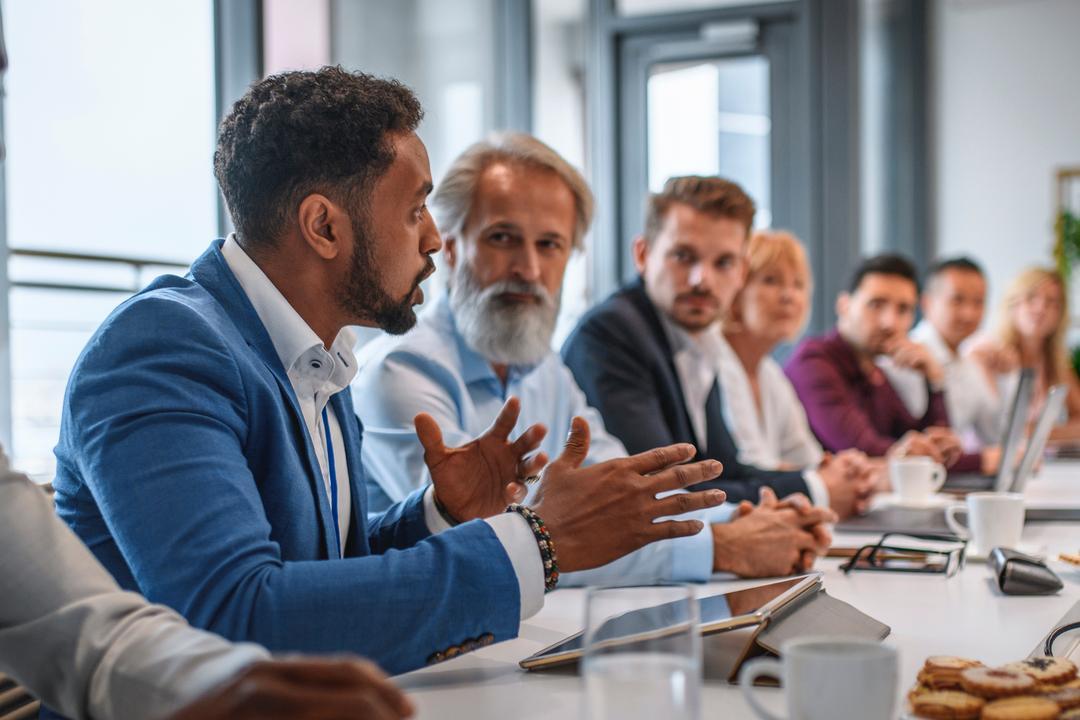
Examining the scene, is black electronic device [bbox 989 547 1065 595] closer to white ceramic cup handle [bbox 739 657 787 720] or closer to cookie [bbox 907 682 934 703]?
cookie [bbox 907 682 934 703]

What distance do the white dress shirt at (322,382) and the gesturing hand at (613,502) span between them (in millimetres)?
52

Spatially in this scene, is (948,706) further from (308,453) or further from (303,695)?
(308,453)

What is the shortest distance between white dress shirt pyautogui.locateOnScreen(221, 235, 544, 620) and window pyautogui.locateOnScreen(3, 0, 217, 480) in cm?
286

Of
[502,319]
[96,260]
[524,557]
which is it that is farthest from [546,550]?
[96,260]

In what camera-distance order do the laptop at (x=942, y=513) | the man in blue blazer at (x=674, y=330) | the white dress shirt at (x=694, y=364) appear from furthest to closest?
the white dress shirt at (x=694, y=364)
the man in blue blazer at (x=674, y=330)
the laptop at (x=942, y=513)

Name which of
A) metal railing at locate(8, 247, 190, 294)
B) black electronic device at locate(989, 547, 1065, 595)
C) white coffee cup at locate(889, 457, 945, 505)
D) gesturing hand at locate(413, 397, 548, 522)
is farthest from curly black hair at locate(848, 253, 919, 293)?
gesturing hand at locate(413, 397, 548, 522)

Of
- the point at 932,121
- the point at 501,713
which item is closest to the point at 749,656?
the point at 501,713

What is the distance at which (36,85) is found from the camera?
13.8 feet

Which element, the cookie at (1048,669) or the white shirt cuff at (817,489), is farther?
the white shirt cuff at (817,489)

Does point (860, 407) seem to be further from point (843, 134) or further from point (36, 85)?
point (36, 85)

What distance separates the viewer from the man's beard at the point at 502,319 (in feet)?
6.77

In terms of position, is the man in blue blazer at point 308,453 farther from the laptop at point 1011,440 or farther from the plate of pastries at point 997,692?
the laptop at point 1011,440

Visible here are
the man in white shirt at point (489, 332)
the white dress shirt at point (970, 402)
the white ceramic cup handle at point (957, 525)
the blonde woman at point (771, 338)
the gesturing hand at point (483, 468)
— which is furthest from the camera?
the white dress shirt at point (970, 402)

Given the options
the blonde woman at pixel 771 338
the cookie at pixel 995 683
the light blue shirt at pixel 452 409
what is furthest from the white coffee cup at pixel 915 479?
the cookie at pixel 995 683
